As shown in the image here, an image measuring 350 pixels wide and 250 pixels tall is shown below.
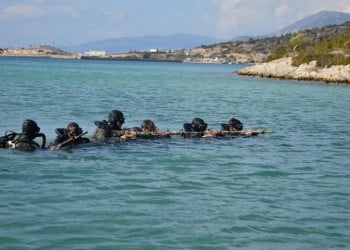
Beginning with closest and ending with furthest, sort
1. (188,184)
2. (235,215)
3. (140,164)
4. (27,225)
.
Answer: (27,225) < (235,215) < (188,184) < (140,164)

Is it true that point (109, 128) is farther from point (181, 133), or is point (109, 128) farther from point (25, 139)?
point (25, 139)

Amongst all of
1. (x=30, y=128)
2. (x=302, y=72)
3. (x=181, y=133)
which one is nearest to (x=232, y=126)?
(x=181, y=133)

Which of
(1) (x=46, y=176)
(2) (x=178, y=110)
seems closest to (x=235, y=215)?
(1) (x=46, y=176)

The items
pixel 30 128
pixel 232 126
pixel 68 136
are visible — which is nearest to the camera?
pixel 30 128

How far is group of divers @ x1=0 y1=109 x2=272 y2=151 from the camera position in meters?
21.5

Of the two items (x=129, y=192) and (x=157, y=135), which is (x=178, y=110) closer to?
(x=157, y=135)

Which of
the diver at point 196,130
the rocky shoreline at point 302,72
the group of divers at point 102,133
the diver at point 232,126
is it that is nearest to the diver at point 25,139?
the group of divers at point 102,133

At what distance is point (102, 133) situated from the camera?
80.3 ft

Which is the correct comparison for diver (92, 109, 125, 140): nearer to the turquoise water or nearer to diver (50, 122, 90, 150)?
the turquoise water

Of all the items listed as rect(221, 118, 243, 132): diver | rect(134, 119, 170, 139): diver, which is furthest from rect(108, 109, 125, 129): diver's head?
rect(221, 118, 243, 132): diver

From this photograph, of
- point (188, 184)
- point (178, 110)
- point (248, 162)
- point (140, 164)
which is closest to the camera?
point (188, 184)

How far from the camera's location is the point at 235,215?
1424 centimetres

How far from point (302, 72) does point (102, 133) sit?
75.2 m

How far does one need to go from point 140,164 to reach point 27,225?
25.1 ft
